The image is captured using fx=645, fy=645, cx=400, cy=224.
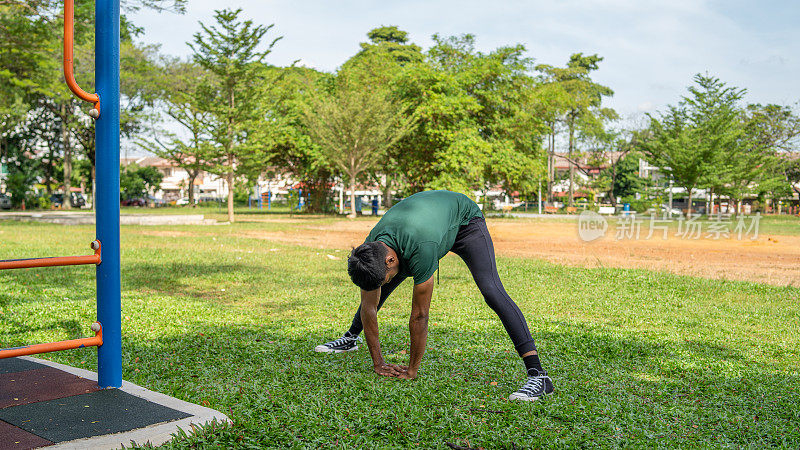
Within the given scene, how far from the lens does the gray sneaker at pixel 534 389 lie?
12.9ft

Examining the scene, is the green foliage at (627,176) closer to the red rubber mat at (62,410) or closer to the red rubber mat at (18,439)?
the red rubber mat at (62,410)

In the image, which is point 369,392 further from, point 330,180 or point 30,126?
point 30,126

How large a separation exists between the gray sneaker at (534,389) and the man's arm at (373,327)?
0.82 m

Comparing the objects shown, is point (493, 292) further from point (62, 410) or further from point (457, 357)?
point (62, 410)

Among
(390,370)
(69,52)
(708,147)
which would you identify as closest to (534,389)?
(390,370)

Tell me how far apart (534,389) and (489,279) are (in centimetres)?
73

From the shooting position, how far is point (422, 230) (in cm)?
376

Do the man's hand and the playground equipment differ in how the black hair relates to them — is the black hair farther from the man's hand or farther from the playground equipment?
the playground equipment

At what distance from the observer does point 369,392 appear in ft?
13.2

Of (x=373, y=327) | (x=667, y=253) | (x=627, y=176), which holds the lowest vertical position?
(x=667, y=253)

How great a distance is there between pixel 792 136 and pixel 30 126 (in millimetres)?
60406

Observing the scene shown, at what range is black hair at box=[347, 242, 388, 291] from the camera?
358 cm

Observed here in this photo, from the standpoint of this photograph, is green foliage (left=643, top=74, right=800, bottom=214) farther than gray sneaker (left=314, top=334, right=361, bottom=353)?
Yes

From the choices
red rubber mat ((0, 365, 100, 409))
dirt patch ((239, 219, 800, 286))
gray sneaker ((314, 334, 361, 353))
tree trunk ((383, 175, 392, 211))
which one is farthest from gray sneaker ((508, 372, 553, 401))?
tree trunk ((383, 175, 392, 211))
